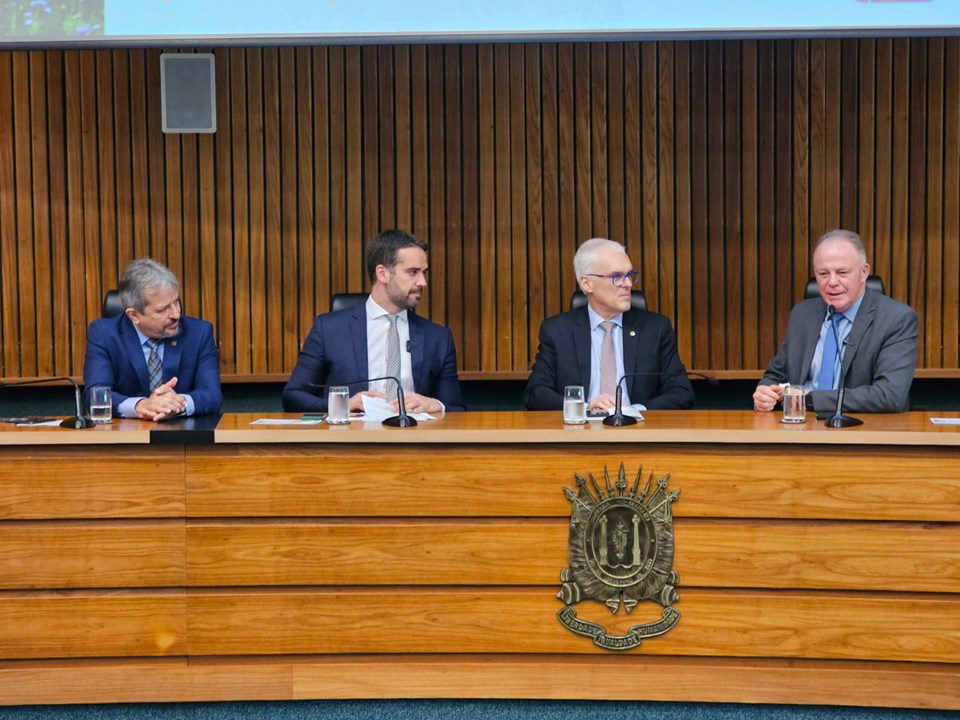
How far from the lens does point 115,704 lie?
10.4ft

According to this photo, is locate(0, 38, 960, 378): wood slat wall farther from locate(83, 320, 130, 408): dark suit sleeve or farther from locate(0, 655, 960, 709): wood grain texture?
locate(0, 655, 960, 709): wood grain texture

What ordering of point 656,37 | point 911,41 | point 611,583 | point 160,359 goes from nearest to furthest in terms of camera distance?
1. point 611,583
2. point 160,359
3. point 656,37
4. point 911,41

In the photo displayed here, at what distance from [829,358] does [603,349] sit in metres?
0.89

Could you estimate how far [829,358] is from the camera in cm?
385

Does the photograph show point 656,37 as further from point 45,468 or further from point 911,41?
point 45,468

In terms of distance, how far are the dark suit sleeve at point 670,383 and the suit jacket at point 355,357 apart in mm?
793

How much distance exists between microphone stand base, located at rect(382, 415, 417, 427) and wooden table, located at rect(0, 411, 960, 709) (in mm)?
87

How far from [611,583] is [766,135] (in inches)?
126

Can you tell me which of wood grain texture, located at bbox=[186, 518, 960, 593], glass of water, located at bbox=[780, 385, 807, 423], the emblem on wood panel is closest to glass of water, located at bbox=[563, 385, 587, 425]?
the emblem on wood panel

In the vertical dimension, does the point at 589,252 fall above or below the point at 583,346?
above

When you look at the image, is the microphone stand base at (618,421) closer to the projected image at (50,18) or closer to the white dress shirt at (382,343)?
the white dress shirt at (382,343)

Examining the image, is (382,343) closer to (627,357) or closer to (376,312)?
(376,312)

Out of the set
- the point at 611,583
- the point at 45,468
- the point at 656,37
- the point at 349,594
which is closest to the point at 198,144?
the point at 656,37

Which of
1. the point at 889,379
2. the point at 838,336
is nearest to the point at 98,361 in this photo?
the point at 838,336
